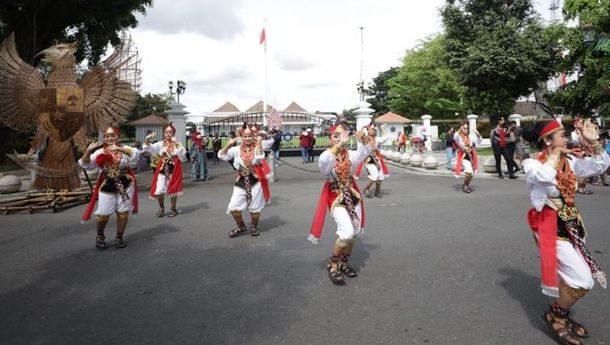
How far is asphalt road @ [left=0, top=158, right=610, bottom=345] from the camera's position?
3480 millimetres

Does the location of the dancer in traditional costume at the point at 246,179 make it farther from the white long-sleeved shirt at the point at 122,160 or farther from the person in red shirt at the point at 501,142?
the person in red shirt at the point at 501,142

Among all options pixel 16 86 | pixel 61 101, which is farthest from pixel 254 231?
pixel 16 86

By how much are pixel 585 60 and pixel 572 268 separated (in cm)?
1870

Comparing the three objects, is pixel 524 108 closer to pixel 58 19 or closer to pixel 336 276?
pixel 58 19

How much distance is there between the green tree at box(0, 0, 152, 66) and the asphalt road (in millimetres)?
11836

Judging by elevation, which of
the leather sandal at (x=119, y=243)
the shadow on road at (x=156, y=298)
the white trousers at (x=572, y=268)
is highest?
the white trousers at (x=572, y=268)

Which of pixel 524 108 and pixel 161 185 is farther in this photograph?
pixel 524 108

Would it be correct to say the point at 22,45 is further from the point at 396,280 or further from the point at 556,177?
the point at 556,177

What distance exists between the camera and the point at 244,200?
22.1ft

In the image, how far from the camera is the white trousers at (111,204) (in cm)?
618

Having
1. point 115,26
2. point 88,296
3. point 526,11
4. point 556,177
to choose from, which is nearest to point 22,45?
point 115,26

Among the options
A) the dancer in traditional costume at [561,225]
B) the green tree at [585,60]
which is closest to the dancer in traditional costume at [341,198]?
the dancer in traditional costume at [561,225]

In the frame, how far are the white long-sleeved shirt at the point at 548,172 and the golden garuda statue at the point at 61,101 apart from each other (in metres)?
7.95

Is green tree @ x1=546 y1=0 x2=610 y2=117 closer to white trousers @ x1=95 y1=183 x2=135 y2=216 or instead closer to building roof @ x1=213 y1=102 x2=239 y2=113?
white trousers @ x1=95 y1=183 x2=135 y2=216
